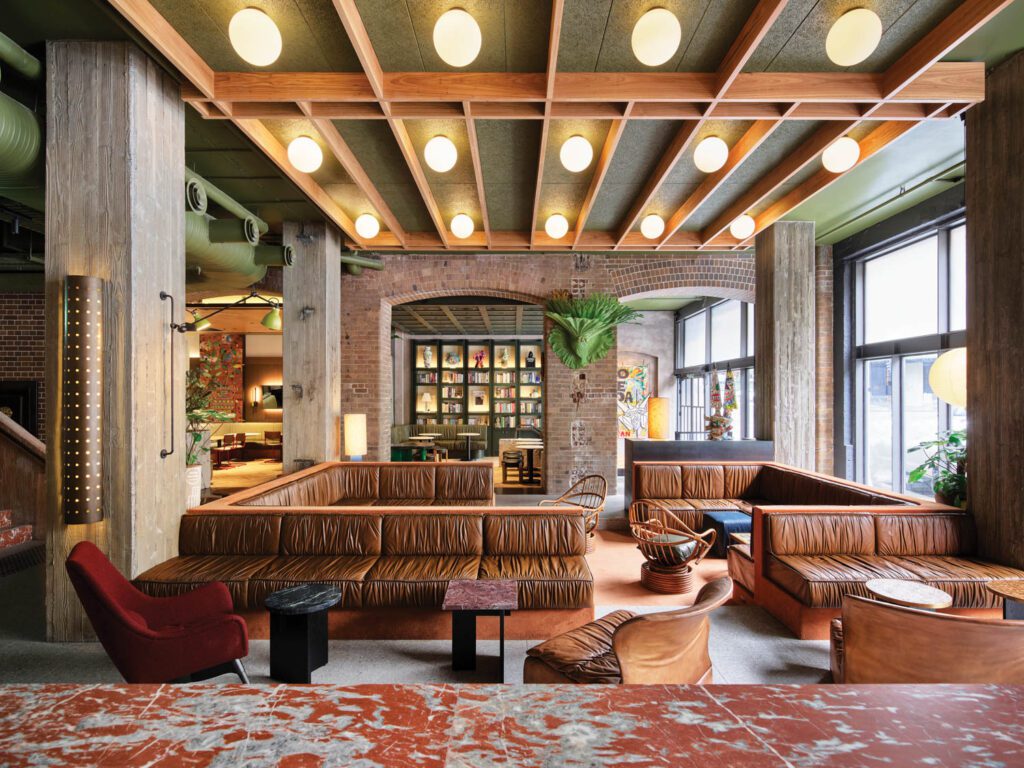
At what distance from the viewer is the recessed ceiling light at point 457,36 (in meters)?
2.44

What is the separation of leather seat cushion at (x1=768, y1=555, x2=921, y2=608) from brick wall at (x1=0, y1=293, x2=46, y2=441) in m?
9.51

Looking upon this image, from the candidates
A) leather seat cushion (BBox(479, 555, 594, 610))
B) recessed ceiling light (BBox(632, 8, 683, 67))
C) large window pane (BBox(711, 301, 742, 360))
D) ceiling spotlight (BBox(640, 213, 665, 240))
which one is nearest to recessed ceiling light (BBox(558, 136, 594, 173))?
recessed ceiling light (BBox(632, 8, 683, 67))

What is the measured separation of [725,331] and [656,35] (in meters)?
7.93

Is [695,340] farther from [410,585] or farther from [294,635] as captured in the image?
[294,635]

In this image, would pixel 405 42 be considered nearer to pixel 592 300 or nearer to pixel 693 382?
pixel 592 300

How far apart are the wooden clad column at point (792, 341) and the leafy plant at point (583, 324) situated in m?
1.70

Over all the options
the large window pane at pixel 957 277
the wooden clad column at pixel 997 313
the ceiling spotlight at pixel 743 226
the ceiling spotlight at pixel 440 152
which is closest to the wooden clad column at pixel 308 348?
the ceiling spotlight at pixel 440 152

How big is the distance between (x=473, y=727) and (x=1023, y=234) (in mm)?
4377

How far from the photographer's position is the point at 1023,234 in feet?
10.8

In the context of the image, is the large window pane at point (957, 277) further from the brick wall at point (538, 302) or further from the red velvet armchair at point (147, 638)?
the red velvet armchair at point (147, 638)

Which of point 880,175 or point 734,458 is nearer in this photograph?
point 880,175

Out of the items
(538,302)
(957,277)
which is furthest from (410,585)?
(957,277)

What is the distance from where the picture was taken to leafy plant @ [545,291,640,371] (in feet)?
22.6

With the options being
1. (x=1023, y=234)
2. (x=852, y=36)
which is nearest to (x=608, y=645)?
(x=852, y=36)
